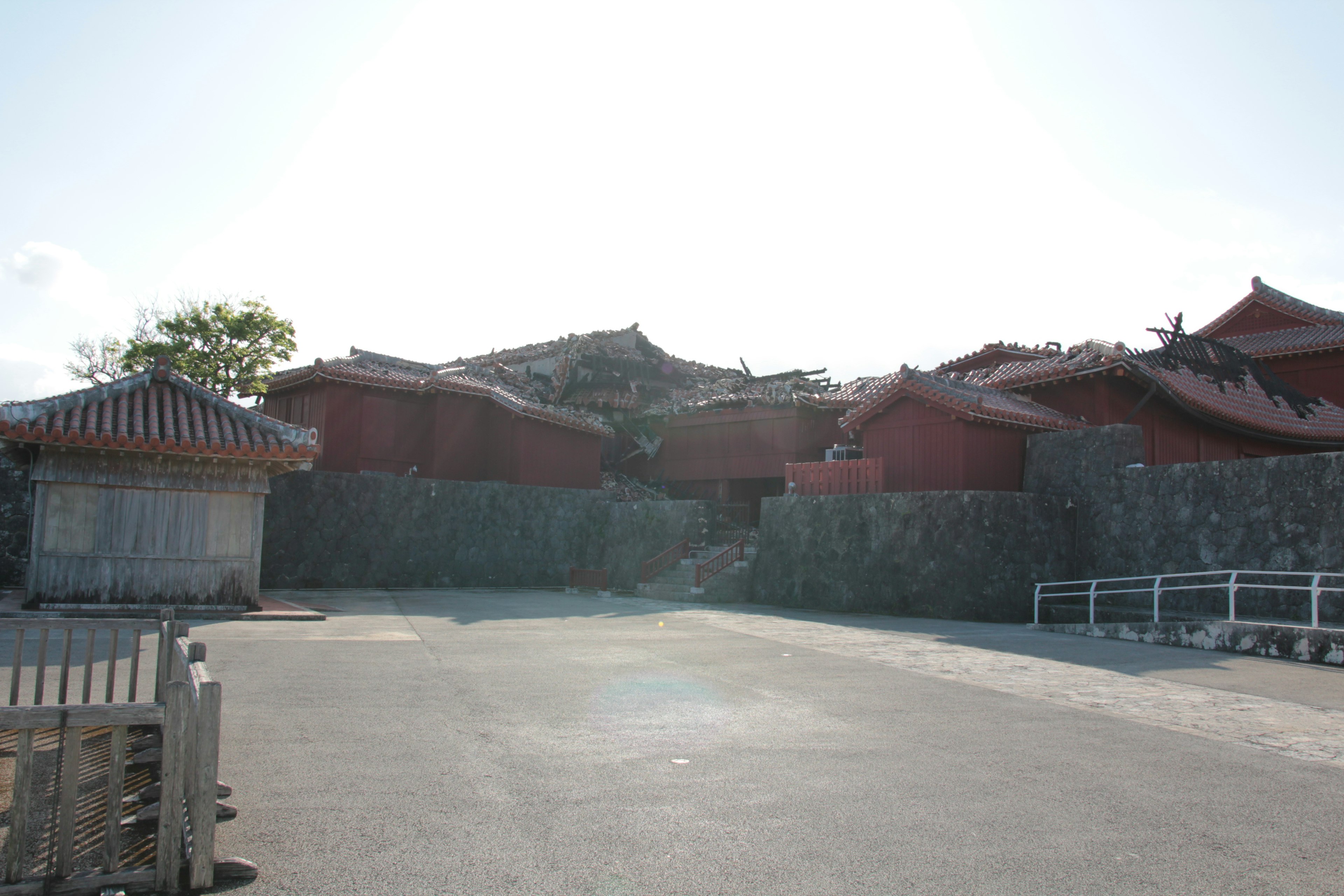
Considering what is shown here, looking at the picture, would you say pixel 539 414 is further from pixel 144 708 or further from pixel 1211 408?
pixel 144 708

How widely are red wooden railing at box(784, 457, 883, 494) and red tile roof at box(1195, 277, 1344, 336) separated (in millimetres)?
11691

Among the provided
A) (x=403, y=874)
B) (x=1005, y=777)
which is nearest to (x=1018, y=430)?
(x=1005, y=777)

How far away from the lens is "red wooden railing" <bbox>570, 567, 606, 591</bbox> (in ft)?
77.1

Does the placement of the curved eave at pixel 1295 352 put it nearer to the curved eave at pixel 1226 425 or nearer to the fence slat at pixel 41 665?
the curved eave at pixel 1226 425

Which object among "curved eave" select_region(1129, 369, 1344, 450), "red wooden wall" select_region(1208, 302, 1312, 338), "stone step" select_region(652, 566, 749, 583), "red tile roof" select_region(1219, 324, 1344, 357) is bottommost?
"stone step" select_region(652, 566, 749, 583)

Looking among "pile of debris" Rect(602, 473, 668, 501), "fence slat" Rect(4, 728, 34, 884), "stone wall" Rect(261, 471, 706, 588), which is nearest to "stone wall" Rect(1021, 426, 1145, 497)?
"stone wall" Rect(261, 471, 706, 588)

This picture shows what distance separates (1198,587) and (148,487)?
15.7m

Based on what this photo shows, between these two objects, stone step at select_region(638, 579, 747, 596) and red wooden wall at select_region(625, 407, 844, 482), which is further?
red wooden wall at select_region(625, 407, 844, 482)

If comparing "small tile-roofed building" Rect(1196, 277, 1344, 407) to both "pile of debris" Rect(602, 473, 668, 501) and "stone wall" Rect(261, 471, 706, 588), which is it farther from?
"pile of debris" Rect(602, 473, 668, 501)

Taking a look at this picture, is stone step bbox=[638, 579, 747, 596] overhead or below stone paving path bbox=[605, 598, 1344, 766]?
below

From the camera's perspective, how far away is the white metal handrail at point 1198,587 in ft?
36.6

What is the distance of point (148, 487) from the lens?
45.9ft

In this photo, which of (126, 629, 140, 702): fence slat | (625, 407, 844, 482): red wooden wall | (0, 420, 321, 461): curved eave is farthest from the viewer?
(625, 407, 844, 482): red wooden wall

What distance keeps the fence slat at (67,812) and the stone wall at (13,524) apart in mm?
17481
